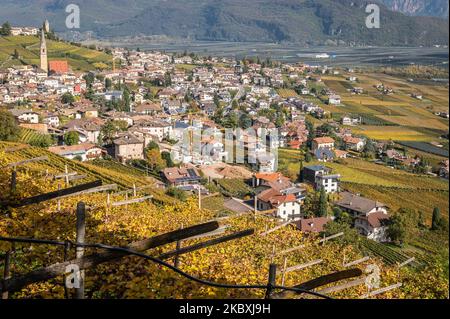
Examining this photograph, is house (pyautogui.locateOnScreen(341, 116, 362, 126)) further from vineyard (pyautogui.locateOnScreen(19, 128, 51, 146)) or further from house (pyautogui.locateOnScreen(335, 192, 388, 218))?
vineyard (pyautogui.locateOnScreen(19, 128, 51, 146))

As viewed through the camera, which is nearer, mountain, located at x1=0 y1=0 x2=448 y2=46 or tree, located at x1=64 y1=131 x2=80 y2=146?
tree, located at x1=64 y1=131 x2=80 y2=146

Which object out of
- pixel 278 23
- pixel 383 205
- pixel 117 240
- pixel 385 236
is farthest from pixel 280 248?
pixel 278 23

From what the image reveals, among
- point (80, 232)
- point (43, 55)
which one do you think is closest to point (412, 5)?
point (43, 55)

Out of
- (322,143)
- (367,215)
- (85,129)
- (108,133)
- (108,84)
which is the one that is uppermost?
(108,84)

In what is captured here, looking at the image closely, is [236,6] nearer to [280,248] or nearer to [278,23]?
[278,23]

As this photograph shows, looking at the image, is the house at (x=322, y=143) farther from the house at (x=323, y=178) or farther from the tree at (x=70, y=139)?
the tree at (x=70, y=139)

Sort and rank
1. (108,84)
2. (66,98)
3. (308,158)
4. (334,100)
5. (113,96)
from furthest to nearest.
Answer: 1. (108,84)
2. (334,100)
3. (113,96)
4. (66,98)
5. (308,158)

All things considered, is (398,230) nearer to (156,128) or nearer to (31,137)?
(31,137)

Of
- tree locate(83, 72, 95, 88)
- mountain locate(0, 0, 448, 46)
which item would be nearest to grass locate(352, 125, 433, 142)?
mountain locate(0, 0, 448, 46)
